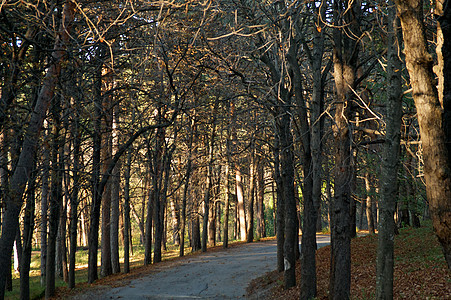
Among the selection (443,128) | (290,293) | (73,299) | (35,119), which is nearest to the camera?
(443,128)

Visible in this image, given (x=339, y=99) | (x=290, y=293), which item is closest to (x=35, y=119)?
(x=339, y=99)

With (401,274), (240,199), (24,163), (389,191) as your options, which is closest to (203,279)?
(401,274)

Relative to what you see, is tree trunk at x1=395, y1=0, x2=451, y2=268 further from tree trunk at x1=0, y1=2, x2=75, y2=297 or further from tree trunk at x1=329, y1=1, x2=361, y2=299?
tree trunk at x1=0, y1=2, x2=75, y2=297

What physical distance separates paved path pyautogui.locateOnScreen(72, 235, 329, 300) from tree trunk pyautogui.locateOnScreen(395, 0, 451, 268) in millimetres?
10074

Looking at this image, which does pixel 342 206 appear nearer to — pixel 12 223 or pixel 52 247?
pixel 12 223

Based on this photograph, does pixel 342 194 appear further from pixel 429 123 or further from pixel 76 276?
pixel 76 276

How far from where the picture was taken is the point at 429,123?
3.68 m

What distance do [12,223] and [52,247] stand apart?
581 cm

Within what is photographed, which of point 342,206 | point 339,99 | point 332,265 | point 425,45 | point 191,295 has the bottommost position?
point 191,295

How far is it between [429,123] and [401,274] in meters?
8.50

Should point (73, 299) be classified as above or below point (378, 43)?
below

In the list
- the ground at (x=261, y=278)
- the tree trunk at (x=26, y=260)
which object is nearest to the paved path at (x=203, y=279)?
the ground at (x=261, y=278)

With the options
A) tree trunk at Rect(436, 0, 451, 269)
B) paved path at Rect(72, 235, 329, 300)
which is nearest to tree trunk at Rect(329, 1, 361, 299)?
tree trunk at Rect(436, 0, 451, 269)

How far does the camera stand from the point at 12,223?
7.48 m
